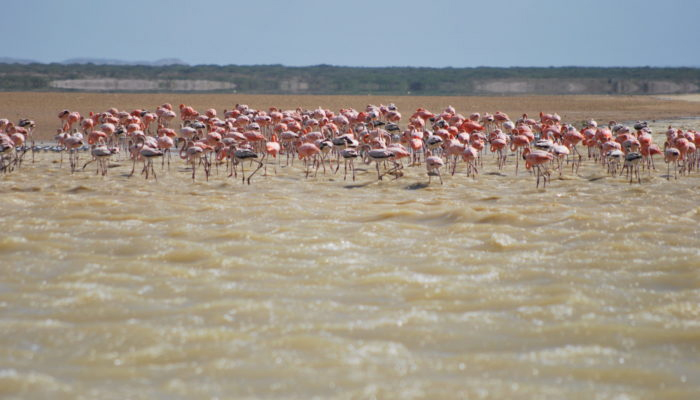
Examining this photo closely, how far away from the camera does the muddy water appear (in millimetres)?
A: 4070

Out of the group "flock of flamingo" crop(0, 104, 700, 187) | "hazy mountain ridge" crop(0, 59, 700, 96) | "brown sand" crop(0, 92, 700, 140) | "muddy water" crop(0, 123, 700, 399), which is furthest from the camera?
"hazy mountain ridge" crop(0, 59, 700, 96)

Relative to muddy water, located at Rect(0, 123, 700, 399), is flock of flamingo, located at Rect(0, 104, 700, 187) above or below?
above

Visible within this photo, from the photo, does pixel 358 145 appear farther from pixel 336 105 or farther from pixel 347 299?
pixel 336 105

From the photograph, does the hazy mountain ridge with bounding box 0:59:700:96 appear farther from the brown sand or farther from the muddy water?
the muddy water

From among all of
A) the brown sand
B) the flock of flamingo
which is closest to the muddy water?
the flock of flamingo

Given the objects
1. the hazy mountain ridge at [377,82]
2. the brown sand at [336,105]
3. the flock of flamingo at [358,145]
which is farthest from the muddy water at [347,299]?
the hazy mountain ridge at [377,82]

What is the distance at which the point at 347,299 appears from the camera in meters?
5.50

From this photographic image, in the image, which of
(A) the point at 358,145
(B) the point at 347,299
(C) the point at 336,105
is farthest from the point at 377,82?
(B) the point at 347,299

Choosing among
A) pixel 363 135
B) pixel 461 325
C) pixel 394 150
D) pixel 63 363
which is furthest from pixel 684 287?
pixel 363 135

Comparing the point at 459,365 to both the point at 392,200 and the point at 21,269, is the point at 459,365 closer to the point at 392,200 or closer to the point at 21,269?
the point at 21,269

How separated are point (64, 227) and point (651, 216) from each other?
6.89m

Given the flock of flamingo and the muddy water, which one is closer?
the muddy water

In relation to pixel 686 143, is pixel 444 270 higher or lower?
lower

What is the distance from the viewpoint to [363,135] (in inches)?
647
